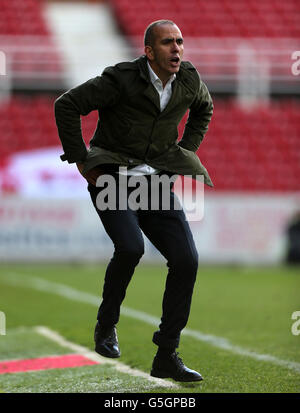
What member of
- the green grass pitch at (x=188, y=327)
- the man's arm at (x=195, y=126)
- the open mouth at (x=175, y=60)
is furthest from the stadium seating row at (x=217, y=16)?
the open mouth at (x=175, y=60)

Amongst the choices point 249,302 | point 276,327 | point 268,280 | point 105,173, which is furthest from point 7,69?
point 105,173

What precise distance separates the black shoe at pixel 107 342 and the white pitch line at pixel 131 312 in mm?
1145

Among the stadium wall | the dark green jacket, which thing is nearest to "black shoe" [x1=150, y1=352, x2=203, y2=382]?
the dark green jacket

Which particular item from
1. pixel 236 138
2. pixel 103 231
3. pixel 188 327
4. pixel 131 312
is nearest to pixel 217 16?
pixel 236 138

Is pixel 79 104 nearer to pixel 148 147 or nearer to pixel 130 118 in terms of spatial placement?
pixel 130 118

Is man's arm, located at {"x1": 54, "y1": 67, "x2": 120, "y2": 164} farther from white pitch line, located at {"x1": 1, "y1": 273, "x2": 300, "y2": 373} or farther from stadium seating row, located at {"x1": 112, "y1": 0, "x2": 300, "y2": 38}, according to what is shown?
stadium seating row, located at {"x1": 112, "y1": 0, "x2": 300, "y2": 38}

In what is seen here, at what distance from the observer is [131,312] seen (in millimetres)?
7773

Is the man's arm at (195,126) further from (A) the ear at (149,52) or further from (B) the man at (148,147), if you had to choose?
(A) the ear at (149,52)

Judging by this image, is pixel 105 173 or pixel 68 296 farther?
pixel 68 296

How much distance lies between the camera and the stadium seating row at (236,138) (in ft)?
50.1

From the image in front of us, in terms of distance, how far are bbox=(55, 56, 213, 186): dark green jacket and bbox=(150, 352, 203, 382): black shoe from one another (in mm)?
1007
